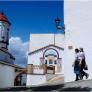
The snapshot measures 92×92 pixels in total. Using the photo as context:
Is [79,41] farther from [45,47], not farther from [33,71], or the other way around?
[45,47]

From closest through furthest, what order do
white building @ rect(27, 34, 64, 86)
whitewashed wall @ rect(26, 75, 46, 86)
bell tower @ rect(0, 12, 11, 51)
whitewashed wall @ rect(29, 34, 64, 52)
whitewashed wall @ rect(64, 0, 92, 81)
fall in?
1. whitewashed wall @ rect(64, 0, 92, 81)
2. whitewashed wall @ rect(26, 75, 46, 86)
3. white building @ rect(27, 34, 64, 86)
4. whitewashed wall @ rect(29, 34, 64, 52)
5. bell tower @ rect(0, 12, 11, 51)

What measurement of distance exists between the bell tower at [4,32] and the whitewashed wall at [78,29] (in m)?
28.5

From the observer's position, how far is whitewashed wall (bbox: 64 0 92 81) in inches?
814

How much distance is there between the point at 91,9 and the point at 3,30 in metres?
30.9

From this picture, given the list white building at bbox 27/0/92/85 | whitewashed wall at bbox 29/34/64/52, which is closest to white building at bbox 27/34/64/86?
whitewashed wall at bbox 29/34/64/52

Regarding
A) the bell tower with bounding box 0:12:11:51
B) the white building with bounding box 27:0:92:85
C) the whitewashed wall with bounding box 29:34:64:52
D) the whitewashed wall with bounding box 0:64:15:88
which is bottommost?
the whitewashed wall with bounding box 0:64:15:88

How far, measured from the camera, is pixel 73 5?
21.4m

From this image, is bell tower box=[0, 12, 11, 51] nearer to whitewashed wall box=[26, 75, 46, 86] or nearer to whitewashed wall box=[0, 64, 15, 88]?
whitewashed wall box=[26, 75, 46, 86]

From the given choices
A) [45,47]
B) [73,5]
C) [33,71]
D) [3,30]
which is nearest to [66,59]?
[73,5]

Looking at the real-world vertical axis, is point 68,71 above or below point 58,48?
below

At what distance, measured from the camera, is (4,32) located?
165 ft

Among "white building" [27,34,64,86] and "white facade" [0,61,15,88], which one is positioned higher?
"white building" [27,34,64,86]

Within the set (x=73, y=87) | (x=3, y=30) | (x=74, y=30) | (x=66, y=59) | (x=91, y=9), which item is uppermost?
(x=3, y=30)

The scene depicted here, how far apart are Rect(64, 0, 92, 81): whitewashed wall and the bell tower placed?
2853 centimetres
